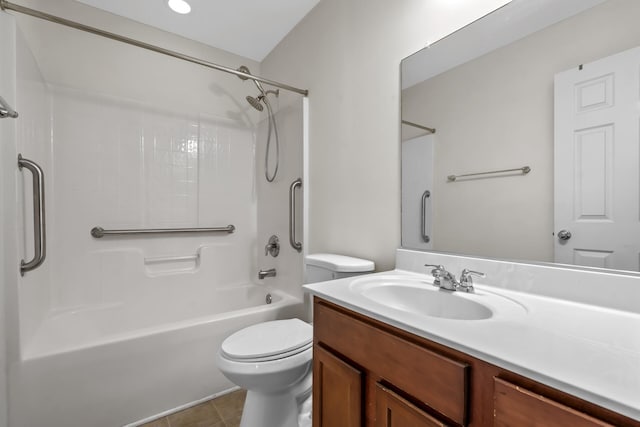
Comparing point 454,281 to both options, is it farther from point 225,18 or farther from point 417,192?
point 225,18

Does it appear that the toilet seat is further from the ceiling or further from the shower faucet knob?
the ceiling

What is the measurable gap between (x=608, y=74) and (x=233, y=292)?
2.50 meters

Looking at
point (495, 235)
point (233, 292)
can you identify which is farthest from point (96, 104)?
point (495, 235)

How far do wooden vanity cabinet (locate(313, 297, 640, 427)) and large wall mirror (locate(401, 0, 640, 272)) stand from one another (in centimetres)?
57

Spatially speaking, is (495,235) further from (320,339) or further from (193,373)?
(193,373)

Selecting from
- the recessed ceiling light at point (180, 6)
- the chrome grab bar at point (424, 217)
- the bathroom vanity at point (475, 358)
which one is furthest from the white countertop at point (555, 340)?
the recessed ceiling light at point (180, 6)

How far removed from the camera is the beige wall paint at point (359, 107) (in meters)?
1.32

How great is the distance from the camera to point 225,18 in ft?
6.59

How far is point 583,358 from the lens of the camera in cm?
49

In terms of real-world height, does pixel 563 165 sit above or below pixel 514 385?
above

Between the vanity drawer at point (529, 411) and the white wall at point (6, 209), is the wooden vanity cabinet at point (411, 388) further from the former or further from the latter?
the white wall at point (6, 209)

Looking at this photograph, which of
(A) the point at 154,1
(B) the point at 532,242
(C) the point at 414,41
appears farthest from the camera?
(A) the point at 154,1

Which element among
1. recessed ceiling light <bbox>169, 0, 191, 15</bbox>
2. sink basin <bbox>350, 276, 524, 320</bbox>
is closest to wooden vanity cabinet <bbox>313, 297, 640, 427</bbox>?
sink basin <bbox>350, 276, 524, 320</bbox>

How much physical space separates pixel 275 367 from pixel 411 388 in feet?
2.18
